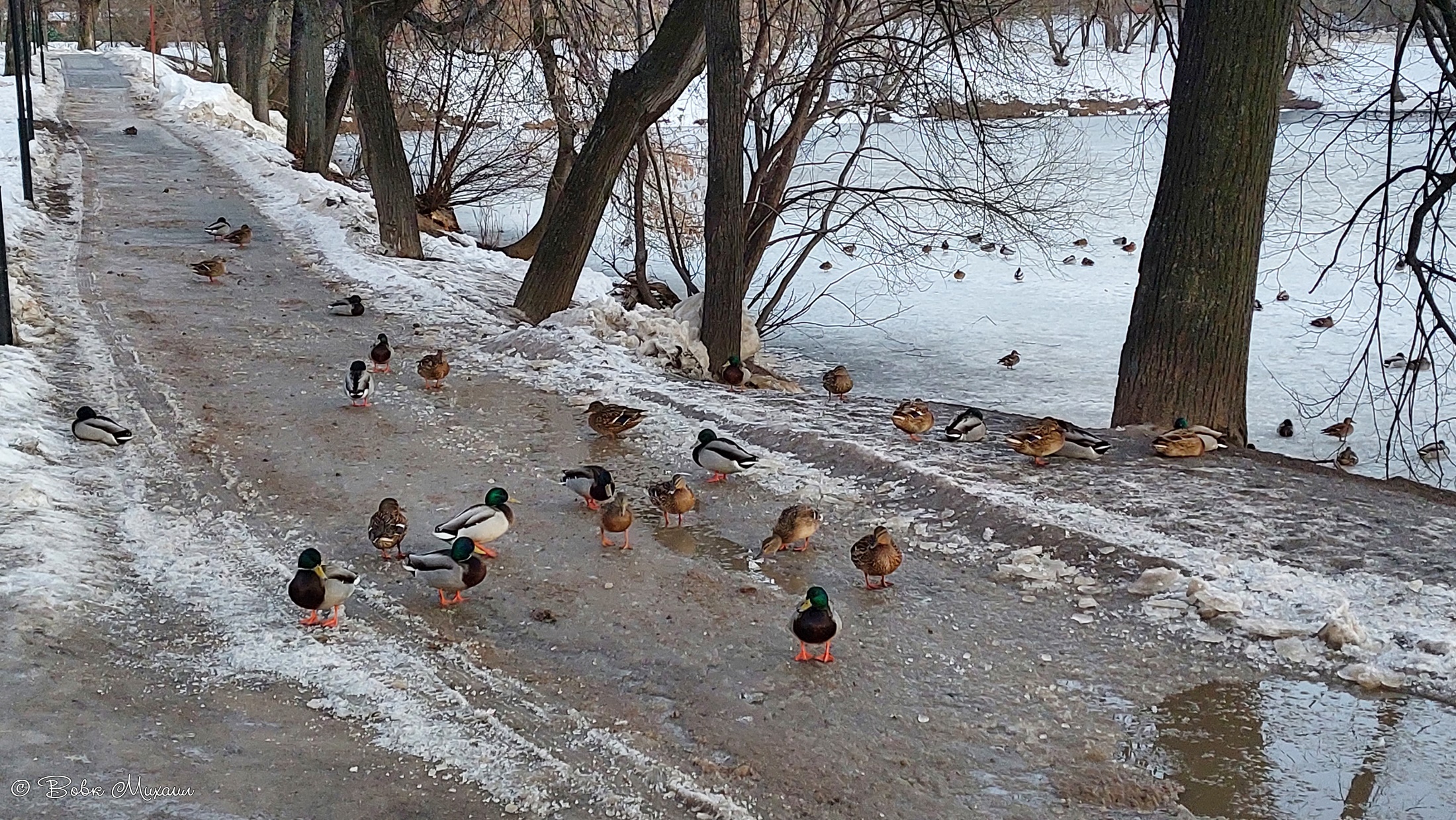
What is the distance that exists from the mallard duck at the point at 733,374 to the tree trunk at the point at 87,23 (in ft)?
199

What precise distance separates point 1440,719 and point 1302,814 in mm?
1044

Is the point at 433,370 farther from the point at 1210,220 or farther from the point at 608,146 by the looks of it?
the point at 1210,220

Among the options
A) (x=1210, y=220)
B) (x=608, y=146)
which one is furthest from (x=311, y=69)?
(x=1210, y=220)

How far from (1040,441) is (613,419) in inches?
116

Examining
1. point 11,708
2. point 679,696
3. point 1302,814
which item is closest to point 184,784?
point 11,708

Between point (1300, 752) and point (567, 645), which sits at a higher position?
point (1300, 752)

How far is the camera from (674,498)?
737 cm

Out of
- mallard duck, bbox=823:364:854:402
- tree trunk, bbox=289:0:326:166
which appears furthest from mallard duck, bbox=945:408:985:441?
tree trunk, bbox=289:0:326:166

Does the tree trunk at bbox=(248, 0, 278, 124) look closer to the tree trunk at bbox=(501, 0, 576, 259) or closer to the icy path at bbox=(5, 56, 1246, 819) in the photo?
the tree trunk at bbox=(501, 0, 576, 259)

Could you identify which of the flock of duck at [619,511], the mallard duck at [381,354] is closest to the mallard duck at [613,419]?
the flock of duck at [619,511]

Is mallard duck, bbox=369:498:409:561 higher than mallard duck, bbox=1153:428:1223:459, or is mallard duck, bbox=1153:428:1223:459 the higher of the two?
mallard duck, bbox=1153:428:1223:459

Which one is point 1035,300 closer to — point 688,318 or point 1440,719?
point 688,318

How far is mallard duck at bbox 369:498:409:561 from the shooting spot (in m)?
6.74

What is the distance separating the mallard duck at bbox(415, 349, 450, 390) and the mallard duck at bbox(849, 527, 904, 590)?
4793 mm
